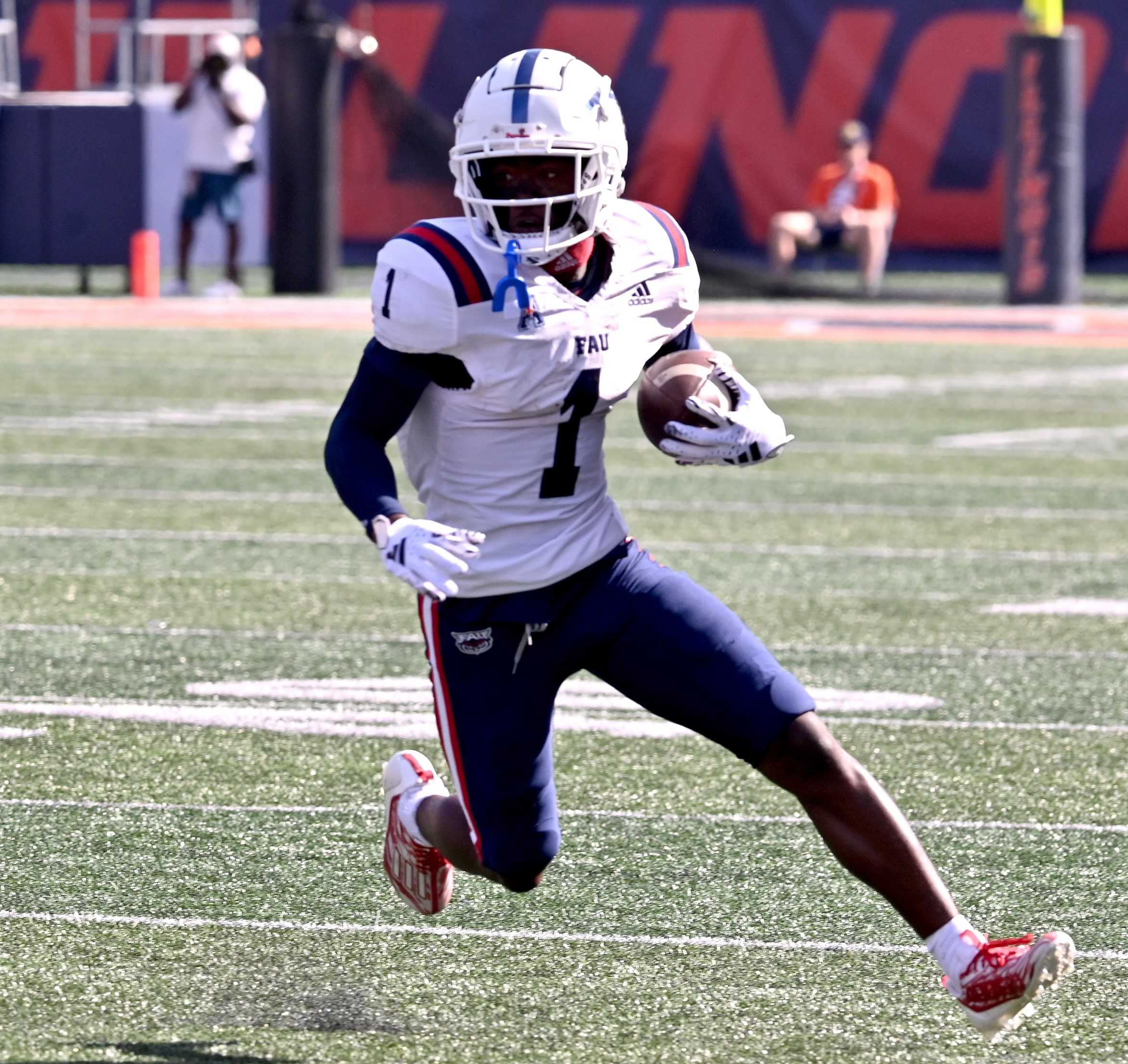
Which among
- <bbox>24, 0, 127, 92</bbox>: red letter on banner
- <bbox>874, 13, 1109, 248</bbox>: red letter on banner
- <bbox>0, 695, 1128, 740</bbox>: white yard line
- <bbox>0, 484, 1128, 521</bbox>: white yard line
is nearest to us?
<bbox>0, 695, 1128, 740</bbox>: white yard line

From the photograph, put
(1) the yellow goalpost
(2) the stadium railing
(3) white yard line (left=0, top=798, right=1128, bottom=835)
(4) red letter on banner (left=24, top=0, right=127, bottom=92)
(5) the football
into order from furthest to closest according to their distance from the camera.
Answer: (4) red letter on banner (left=24, top=0, right=127, bottom=92), (2) the stadium railing, (1) the yellow goalpost, (3) white yard line (left=0, top=798, right=1128, bottom=835), (5) the football

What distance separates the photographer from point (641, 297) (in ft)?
12.9

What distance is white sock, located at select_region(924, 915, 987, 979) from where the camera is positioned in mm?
3498

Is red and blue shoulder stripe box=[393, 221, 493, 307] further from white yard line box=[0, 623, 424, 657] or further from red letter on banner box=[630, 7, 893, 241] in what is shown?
red letter on banner box=[630, 7, 893, 241]

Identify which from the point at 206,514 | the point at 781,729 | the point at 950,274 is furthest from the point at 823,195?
the point at 781,729

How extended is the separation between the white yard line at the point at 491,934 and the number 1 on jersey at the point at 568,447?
76cm

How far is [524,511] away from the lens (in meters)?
3.83

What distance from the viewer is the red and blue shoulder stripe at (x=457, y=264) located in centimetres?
372

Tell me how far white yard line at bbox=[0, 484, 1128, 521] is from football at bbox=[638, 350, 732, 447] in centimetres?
538

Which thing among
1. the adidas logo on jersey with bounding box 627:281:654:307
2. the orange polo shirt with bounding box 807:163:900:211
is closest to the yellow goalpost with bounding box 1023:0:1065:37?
the orange polo shirt with bounding box 807:163:900:211

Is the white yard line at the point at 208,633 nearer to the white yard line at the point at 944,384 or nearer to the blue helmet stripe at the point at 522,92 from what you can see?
the blue helmet stripe at the point at 522,92

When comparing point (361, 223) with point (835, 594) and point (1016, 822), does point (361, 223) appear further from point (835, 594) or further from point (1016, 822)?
point (1016, 822)

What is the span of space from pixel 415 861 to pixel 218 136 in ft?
49.3

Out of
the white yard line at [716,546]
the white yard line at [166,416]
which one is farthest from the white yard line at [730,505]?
the white yard line at [166,416]
